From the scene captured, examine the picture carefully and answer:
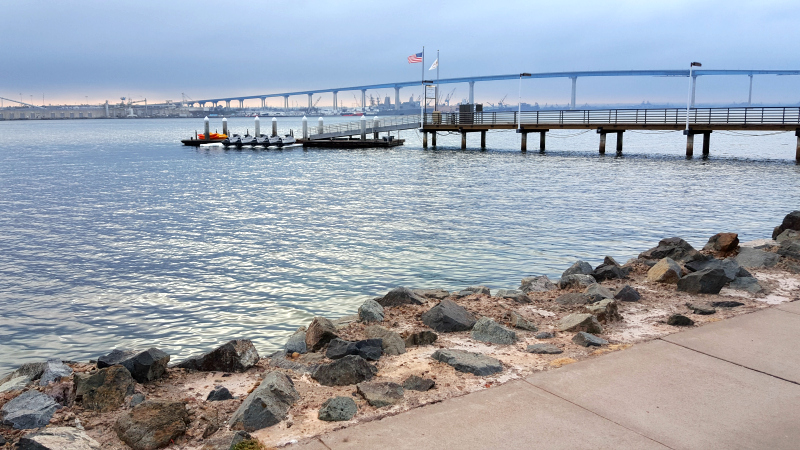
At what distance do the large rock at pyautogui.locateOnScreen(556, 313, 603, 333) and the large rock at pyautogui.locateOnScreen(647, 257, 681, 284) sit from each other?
3080 millimetres

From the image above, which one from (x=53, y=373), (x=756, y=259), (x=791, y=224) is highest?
(x=791, y=224)

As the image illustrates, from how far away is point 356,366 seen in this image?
6.04 metres

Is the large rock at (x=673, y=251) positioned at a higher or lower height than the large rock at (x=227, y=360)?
higher

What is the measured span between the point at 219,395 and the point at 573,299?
5592 millimetres

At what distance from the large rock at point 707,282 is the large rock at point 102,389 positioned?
7749mm

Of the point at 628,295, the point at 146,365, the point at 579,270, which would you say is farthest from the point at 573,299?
the point at 146,365

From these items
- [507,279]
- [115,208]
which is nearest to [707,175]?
[507,279]

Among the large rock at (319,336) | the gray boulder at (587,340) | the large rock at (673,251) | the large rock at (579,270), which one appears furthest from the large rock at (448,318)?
the large rock at (673,251)

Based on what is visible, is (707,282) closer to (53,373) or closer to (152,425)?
(152,425)

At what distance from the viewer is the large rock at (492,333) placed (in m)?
7.27

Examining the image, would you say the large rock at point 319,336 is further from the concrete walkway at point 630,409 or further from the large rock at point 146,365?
the concrete walkway at point 630,409

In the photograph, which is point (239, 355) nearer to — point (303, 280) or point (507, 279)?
point (303, 280)

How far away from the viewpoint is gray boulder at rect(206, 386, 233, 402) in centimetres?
566

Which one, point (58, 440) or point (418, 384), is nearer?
point (58, 440)
